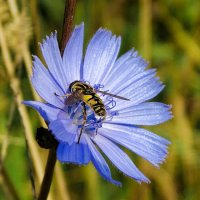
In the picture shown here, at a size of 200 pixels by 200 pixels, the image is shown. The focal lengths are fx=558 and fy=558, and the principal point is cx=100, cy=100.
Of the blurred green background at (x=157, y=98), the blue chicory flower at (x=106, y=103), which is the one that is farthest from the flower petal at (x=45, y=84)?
the blurred green background at (x=157, y=98)

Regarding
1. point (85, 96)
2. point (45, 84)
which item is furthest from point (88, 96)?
point (45, 84)

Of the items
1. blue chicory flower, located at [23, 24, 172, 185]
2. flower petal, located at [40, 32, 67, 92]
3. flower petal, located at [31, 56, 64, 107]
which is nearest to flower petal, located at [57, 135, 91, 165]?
blue chicory flower, located at [23, 24, 172, 185]

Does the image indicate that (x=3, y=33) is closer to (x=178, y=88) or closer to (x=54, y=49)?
(x=54, y=49)

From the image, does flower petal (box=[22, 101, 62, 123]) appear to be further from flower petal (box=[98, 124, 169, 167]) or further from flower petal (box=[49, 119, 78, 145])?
flower petal (box=[98, 124, 169, 167])

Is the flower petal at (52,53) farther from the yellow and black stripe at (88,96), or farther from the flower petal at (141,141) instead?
the flower petal at (141,141)

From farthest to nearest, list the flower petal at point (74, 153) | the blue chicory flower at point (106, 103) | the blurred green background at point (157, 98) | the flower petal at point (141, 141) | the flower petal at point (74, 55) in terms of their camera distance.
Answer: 1. the blurred green background at point (157, 98)
2. the flower petal at point (74, 55)
3. the flower petal at point (141, 141)
4. the blue chicory flower at point (106, 103)
5. the flower petal at point (74, 153)

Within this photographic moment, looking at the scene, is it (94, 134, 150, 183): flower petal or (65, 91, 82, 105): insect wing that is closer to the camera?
(94, 134, 150, 183): flower petal

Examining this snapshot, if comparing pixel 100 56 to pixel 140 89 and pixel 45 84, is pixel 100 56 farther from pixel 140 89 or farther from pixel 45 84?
pixel 45 84

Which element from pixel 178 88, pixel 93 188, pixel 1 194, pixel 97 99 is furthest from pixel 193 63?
pixel 97 99
